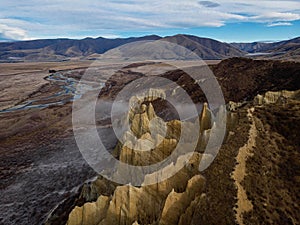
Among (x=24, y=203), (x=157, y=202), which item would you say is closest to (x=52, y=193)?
(x=24, y=203)

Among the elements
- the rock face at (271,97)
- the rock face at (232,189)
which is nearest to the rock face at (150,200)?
the rock face at (232,189)

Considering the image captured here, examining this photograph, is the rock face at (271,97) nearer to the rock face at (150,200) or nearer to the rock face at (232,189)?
the rock face at (232,189)

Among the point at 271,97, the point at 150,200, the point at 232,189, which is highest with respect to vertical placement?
the point at 232,189

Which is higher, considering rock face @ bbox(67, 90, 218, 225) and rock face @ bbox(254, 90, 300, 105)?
rock face @ bbox(254, 90, 300, 105)

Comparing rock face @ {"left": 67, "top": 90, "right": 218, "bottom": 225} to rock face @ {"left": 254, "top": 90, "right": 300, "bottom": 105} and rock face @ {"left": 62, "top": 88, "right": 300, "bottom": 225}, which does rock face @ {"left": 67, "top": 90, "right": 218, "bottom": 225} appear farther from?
rock face @ {"left": 254, "top": 90, "right": 300, "bottom": 105}

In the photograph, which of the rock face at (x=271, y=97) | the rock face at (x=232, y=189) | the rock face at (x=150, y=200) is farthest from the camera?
the rock face at (x=271, y=97)

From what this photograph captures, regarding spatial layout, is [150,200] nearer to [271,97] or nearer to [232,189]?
[232,189]

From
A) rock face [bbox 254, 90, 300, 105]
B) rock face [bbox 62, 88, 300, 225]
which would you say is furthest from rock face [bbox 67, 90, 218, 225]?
rock face [bbox 254, 90, 300, 105]

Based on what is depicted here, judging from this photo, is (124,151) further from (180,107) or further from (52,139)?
(180,107)

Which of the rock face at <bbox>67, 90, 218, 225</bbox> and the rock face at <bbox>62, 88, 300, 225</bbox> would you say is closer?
the rock face at <bbox>62, 88, 300, 225</bbox>

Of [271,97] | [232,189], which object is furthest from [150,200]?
[271,97]

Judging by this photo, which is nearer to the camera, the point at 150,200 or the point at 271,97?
the point at 150,200
